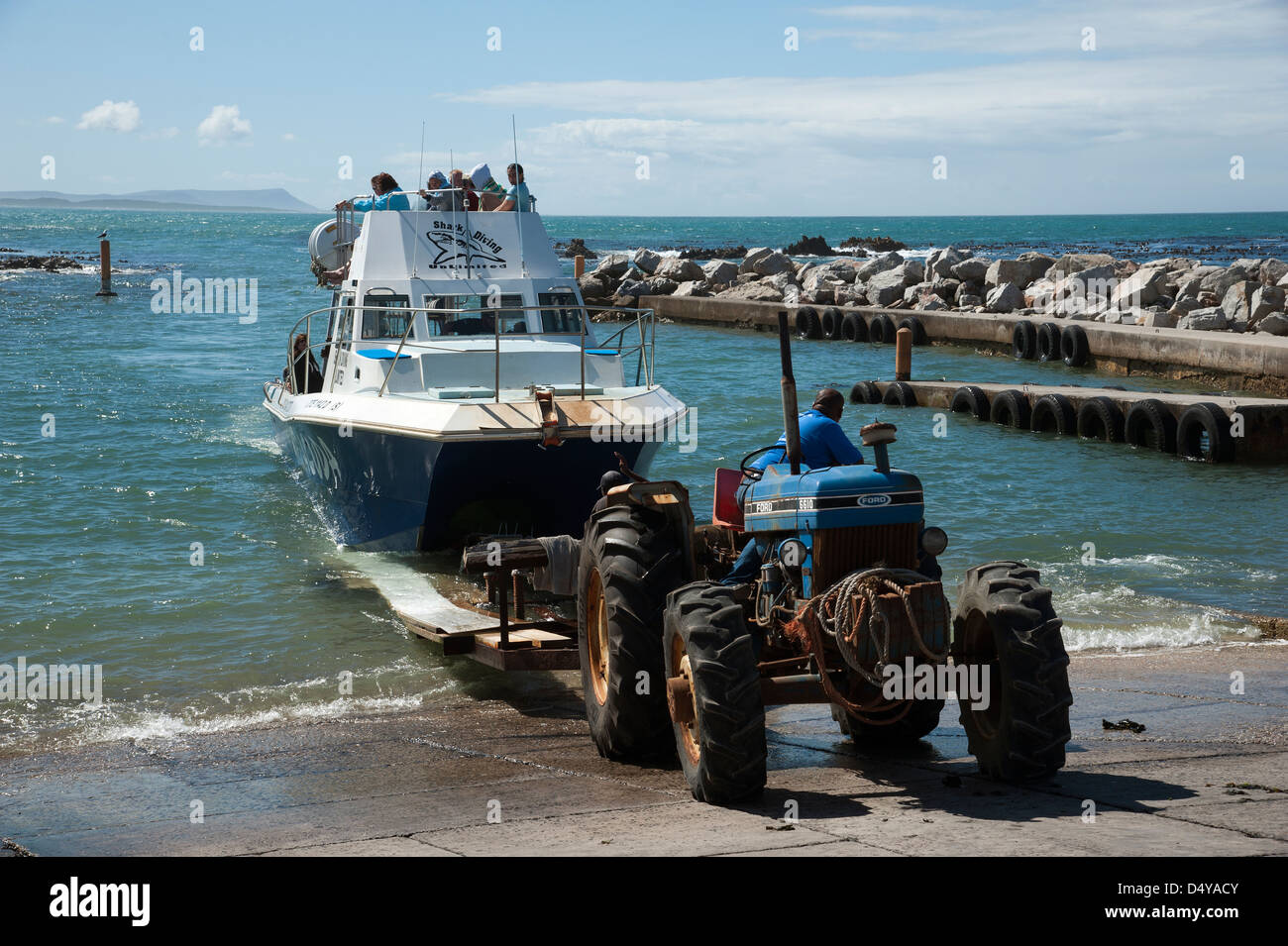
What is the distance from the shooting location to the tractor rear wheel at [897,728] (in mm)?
7400

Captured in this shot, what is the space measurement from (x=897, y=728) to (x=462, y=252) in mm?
8853

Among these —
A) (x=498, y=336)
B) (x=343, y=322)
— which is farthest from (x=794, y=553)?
(x=343, y=322)

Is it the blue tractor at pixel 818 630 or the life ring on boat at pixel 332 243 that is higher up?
the life ring on boat at pixel 332 243

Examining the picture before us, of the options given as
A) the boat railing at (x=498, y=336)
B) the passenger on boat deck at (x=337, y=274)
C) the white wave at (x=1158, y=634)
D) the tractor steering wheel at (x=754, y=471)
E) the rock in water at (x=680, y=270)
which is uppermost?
the rock in water at (x=680, y=270)

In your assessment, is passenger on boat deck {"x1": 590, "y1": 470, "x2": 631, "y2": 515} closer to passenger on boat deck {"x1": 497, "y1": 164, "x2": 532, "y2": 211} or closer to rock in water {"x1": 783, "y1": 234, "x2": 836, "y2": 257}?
passenger on boat deck {"x1": 497, "y1": 164, "x2": 532, "y2": 211}

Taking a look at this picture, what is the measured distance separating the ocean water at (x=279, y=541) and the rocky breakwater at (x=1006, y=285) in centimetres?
476

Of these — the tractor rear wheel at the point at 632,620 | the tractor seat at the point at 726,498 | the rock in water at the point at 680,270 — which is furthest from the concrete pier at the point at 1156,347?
the tractor rear wheel at the point at 632,620

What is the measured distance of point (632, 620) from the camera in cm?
682

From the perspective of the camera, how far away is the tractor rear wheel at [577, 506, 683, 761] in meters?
6.84

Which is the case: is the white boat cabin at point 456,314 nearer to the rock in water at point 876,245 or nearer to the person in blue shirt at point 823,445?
the person in blue shirt at point 823,445

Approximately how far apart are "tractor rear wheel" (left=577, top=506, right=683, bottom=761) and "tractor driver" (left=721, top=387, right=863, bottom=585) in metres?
0.36

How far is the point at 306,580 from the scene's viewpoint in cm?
1288

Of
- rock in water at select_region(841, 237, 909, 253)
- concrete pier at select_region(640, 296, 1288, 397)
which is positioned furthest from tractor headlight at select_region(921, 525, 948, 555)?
rock in water at select_region(841, 237, 909, 253)

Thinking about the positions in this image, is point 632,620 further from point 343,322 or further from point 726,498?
point 343,322
